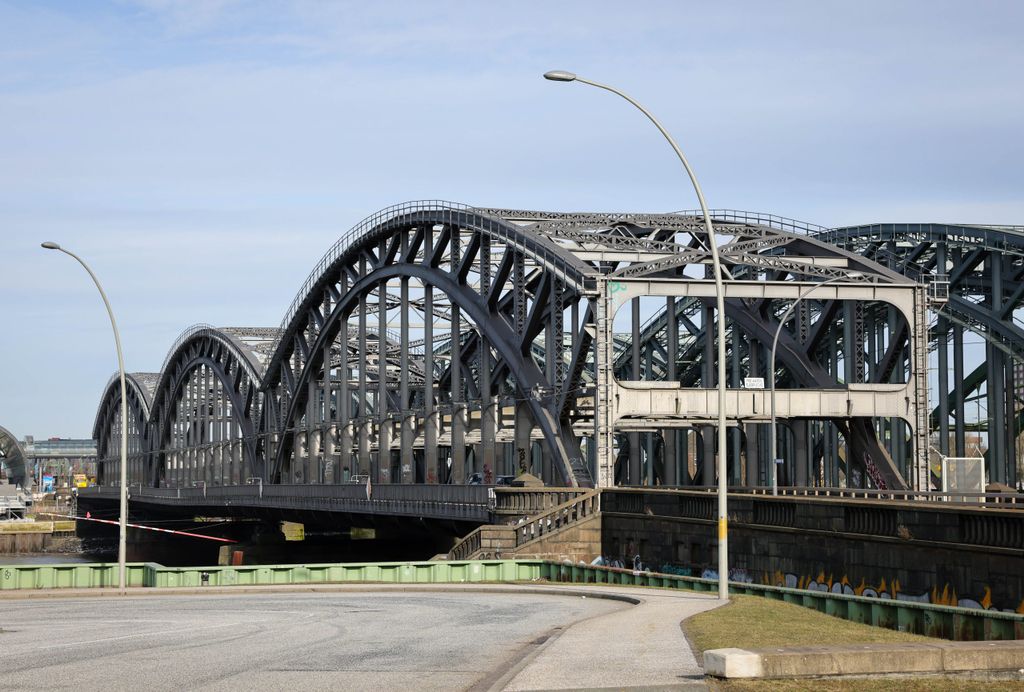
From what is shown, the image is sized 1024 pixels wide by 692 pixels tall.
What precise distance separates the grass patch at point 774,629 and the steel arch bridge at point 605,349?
87.0ft

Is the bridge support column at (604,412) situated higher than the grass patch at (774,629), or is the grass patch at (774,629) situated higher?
the bridge support column at (604,412)

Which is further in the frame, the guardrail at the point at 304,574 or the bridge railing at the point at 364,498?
the bridge railing at the point at 364,498

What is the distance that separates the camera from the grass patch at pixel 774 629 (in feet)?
67.7

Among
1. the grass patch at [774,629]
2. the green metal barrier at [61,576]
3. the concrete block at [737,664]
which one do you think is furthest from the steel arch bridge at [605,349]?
the concrete block at [737,664]

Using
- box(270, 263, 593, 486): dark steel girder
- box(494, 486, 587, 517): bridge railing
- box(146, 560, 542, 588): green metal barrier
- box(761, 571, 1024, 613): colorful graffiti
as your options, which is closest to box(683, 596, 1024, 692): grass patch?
box(761, 571, 1024, 613): colorful graffiti

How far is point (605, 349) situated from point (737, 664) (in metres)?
36.6

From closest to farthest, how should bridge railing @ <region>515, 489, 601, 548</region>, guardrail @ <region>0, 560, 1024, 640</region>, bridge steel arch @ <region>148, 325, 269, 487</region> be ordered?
guardrail @ <region>0, 560, 1024, 640</region>, bridge railing @ <region>515, 489, 601, 548</region>, bridge steel arch @ <region>148, 325, 269, 487</region>

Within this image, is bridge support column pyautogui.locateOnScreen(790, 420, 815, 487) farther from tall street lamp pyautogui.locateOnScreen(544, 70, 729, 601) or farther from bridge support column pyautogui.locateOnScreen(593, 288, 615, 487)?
tall street lamp pyautogui.locateOnScreen(544, 70, 729, 601)

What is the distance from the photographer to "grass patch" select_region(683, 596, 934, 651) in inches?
813

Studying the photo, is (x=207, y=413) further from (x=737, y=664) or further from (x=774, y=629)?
→ (x=737, y=664)

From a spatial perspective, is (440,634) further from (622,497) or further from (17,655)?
(622,497)

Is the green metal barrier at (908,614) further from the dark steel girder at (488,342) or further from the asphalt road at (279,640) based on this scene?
the dark steel girder at (488,342)

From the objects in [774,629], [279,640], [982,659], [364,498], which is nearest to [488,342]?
→ [364,498]

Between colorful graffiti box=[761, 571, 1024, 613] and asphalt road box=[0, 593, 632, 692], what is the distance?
240 inches
